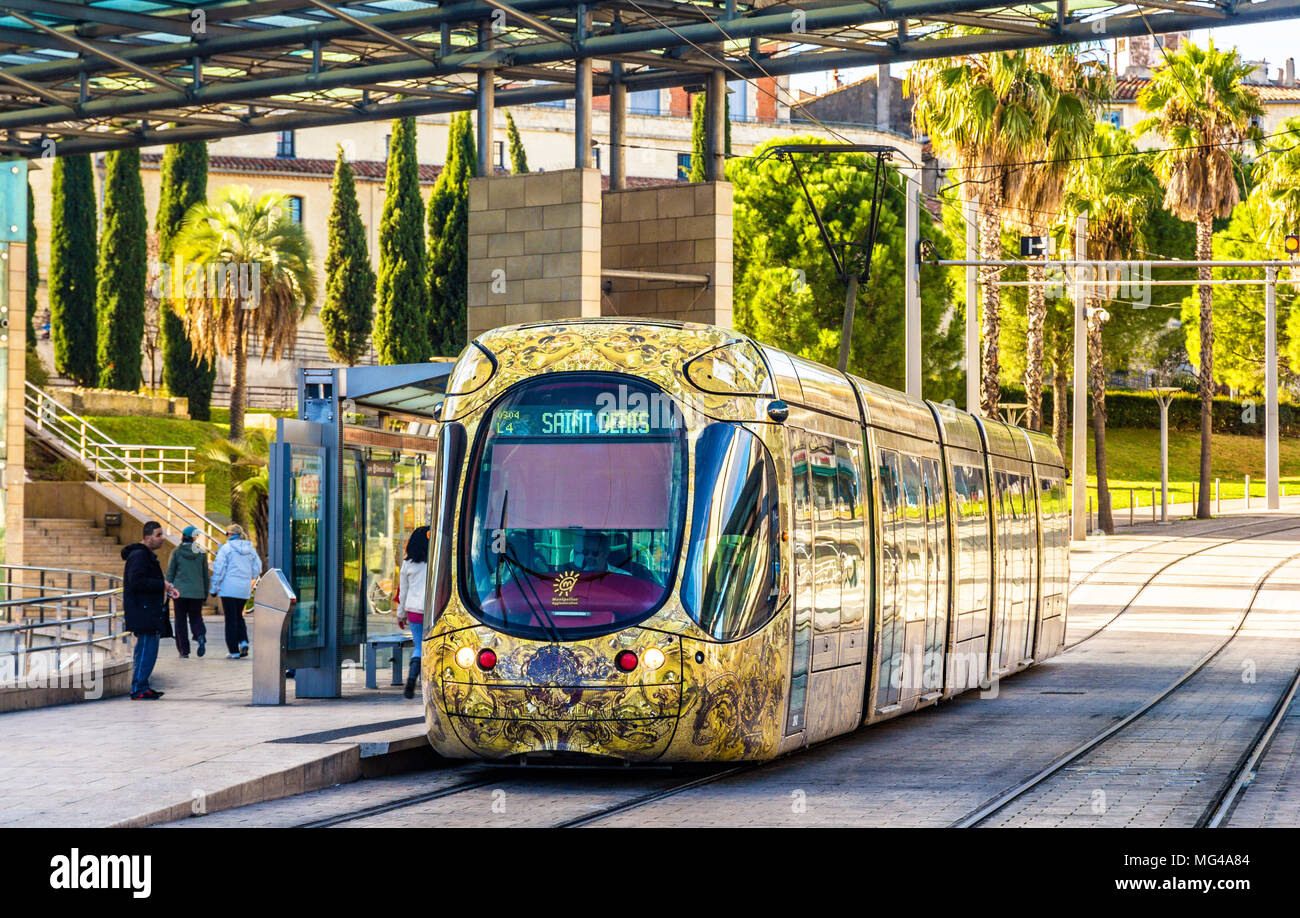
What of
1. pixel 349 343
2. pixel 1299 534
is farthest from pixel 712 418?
pixel 349 343

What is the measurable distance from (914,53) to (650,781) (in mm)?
12293

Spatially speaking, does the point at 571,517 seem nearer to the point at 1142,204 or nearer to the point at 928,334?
the point at 1142,204

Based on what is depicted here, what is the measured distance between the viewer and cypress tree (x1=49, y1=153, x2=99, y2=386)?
58156 mm

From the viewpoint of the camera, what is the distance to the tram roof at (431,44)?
21234 millimetres

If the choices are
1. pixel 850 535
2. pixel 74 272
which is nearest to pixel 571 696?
pixel 850 535

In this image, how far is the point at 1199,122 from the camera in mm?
53625

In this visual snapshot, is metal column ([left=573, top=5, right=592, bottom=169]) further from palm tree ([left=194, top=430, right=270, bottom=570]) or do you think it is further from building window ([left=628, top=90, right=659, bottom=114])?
building window ([left=628, top=90, right=659, bottom=114])

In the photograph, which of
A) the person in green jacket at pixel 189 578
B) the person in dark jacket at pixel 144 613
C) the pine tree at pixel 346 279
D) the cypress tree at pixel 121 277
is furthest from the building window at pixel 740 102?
the person in dark jacket at pixel 144 613

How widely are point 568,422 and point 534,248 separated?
38.3 feet

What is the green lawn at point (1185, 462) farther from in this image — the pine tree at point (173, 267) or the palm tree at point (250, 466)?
the palm tree at point (250, 466)

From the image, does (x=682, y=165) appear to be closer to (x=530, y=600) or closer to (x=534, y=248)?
(x=534, y=248)

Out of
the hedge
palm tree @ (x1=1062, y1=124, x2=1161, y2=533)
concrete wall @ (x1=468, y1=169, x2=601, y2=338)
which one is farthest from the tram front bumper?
the hedge

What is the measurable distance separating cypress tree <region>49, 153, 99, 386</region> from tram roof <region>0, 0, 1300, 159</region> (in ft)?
106
